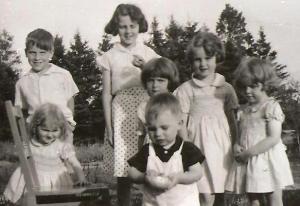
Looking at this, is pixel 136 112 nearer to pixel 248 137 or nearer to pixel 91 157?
pixel 248 137

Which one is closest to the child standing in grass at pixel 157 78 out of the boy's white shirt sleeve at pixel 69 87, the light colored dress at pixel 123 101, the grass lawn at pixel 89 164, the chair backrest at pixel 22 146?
the light colored dress at pixel 123 101

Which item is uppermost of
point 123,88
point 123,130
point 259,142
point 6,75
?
point 6,75

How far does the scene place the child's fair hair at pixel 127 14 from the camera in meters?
3.96

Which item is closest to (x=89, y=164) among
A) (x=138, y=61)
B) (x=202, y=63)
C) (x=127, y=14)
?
(x=138, y=61)

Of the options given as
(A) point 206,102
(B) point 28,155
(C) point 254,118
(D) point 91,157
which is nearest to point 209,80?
(A) point 206,102

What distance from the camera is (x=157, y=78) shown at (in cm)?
356

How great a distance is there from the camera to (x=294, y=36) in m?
5.45

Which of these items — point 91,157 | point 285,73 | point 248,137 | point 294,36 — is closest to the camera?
point 248,137

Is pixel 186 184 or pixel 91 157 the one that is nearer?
pixel 186 184

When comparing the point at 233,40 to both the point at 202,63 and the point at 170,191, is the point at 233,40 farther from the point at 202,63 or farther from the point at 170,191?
the point at 170,191

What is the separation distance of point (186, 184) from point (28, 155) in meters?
1.32

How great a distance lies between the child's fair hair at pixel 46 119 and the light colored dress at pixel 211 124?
92 centimetres

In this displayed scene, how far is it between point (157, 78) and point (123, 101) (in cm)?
51

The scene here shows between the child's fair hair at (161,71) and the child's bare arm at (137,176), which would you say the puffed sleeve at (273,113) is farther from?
the child's bare arm at (137,176)
